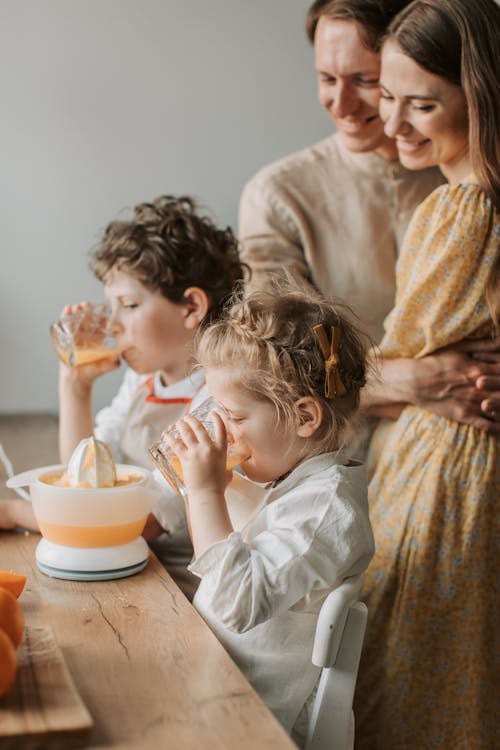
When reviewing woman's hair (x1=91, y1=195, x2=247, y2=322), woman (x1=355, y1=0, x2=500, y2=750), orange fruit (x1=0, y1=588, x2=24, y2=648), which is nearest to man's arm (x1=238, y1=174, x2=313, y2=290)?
woman's hair (x1=91, y1=195, x2=247, y2=322)

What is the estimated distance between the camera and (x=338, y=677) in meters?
1.19

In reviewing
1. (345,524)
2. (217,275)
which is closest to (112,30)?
(217,275)

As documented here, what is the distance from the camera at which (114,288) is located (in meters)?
1.81

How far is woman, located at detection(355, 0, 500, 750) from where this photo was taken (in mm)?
1655

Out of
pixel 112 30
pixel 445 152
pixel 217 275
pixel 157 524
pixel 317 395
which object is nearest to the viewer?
pixel 317 395

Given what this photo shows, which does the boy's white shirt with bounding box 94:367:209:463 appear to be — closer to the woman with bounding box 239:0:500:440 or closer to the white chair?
the woman with bounding box 239:0:500:440

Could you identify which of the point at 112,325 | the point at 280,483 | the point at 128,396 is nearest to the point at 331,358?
the point at 280,483

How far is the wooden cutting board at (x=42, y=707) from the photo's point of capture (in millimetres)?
849

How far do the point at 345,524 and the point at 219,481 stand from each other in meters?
0.17

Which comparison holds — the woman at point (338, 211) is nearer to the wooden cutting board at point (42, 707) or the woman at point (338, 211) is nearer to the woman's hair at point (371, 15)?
the woman's hair at point (371, 15)

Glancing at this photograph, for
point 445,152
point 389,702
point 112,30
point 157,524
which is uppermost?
point 112,30

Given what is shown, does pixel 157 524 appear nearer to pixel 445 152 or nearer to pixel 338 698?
pixel 338 698

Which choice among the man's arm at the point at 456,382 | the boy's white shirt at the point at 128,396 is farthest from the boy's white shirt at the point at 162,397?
the man's arm at the point at 456,382

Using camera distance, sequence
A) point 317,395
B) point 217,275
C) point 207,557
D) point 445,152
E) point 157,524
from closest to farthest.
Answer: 1. point 207,557
2. point 317,395
3. point 157,524
4. point 445,152
5. point 217,275
